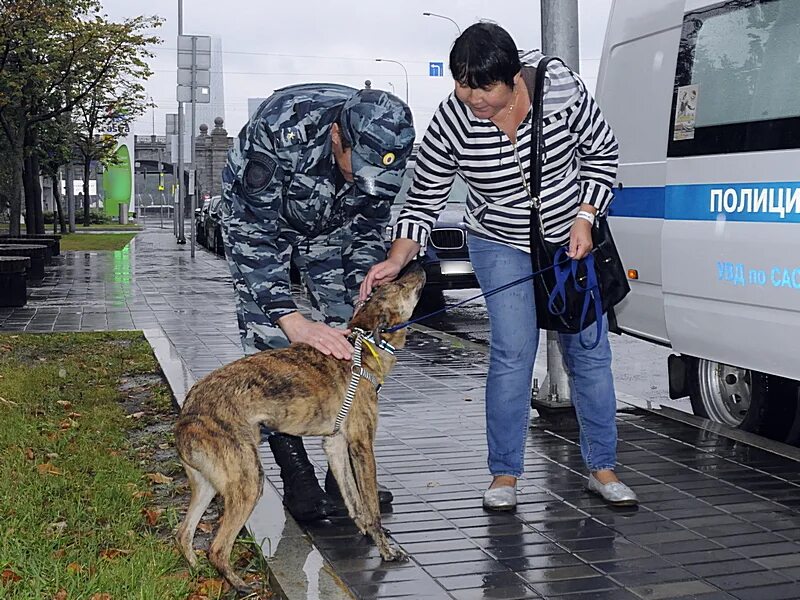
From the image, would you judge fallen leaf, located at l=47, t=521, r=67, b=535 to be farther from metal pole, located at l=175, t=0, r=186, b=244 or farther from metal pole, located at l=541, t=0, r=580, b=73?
metal pole, located at l=175, t=0, r=186, b=244

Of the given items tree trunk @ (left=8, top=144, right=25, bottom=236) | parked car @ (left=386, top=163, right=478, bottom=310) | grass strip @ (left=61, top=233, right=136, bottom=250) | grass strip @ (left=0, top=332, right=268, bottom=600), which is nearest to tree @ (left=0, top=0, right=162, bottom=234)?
tree trunk @ (left=8, top=144, right=25, bottom=236)

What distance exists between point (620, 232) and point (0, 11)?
21.9 metres

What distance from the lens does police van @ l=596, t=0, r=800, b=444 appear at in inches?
233

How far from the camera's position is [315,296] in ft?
18.1

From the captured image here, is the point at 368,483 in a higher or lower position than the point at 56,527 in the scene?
higher

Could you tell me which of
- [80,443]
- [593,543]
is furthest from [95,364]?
[593,543]

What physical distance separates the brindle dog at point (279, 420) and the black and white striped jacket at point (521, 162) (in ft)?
1.74

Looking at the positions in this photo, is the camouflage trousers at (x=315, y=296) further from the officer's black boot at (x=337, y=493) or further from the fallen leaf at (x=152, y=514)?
the fallen leaf at (x=152, y=514)

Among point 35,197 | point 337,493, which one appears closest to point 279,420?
point 337,493

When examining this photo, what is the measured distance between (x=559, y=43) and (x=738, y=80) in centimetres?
132

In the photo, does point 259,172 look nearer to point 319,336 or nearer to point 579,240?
point 319,336

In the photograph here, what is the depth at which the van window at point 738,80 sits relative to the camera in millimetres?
6012

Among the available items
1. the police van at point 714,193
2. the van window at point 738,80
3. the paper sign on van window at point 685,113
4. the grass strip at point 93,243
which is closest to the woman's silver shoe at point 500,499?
the police van at point 714,193

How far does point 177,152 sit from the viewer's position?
36031mm
